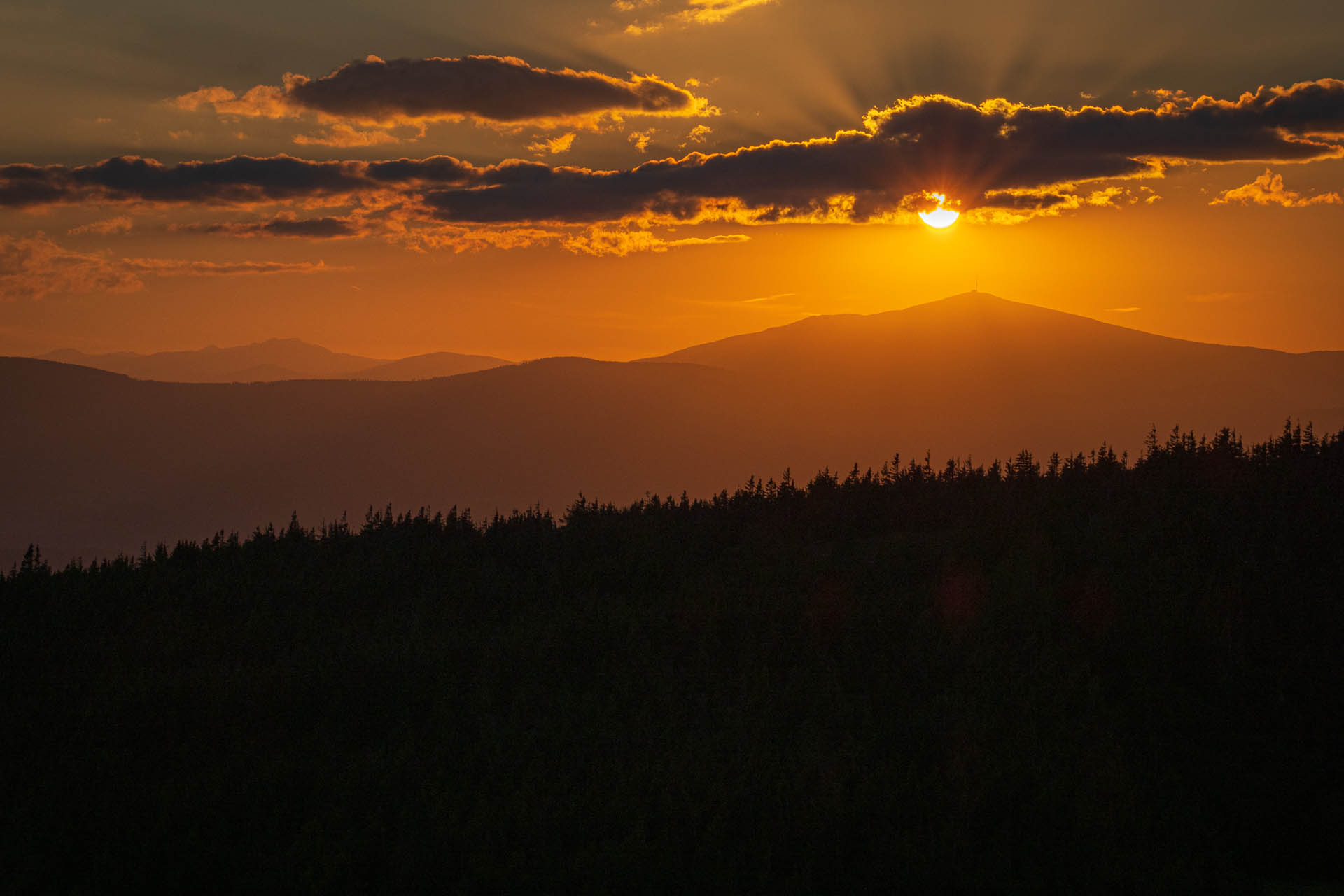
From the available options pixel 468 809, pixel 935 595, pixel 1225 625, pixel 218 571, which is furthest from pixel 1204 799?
pixel 218 571

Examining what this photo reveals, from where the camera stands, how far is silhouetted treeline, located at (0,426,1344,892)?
27609 millimetres

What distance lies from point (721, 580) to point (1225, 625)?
24.5m

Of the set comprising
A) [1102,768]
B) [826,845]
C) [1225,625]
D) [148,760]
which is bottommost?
[148,760]

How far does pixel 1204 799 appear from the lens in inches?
1119

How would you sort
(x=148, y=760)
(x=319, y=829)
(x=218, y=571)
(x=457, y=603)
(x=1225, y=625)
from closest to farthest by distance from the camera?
(x=319, y=829), (x=1225, y=625), (x=148, y=760), (x=457, y=603), (x=218, y=571)

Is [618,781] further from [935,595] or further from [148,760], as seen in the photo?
[148,760]

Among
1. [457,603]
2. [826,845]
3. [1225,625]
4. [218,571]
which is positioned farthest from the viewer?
[218,571]

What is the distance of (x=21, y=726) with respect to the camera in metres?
42.0

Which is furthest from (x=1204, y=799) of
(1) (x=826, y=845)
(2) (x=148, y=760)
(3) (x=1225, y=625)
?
(2) (x=148, y=760)

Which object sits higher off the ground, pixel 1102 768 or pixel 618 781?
pixel 1102 768

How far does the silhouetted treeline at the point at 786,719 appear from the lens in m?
27.6

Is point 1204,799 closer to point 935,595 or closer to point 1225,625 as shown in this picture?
point 1225,625

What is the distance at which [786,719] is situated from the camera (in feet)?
115

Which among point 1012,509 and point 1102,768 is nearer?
point 1102,768
